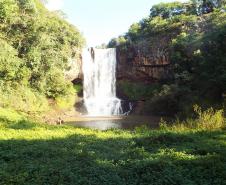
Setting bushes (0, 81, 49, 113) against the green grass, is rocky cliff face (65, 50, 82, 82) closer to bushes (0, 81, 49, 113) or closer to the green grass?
bushes (0, 81, 49, 113)

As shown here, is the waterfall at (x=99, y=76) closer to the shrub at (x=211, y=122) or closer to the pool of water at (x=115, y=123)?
the pool of water at (x=115, y=123)

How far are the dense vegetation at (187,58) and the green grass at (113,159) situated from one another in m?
14.3

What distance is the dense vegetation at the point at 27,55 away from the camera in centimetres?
2235

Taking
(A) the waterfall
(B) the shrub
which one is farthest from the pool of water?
(A) the waterfall

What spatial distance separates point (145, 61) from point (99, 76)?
5.30 metres

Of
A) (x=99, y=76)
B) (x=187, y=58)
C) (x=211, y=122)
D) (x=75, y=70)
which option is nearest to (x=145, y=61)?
(x=99, y=76)

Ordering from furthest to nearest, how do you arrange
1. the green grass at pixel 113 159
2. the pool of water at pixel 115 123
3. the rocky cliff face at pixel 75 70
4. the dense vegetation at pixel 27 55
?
the rocky cliff face at pixel 75 70 → the pool of water at pixel 115 123 → the dense vegetation at pixel 27 55 → the green grass at pixel 113 159

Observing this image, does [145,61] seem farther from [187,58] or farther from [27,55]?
[27,55]

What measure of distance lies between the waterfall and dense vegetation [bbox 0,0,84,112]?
8.35 m

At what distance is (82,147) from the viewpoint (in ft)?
30.5

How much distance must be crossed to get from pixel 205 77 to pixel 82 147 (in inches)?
721

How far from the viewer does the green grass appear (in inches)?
263

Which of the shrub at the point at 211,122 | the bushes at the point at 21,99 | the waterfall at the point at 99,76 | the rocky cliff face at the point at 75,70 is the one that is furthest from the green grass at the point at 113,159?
the waterfall at the point at 99,76

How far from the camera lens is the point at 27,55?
24.4 m
